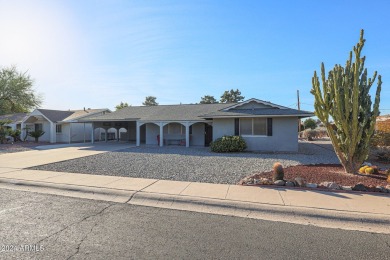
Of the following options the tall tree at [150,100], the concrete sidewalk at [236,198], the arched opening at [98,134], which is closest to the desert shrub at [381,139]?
the concrete sidewalk at [236,198]

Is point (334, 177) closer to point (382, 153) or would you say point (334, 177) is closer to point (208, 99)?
point (382, 153)

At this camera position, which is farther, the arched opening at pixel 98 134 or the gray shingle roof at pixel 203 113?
the arched opening at pixel 98 134

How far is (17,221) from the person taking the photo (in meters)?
4.36

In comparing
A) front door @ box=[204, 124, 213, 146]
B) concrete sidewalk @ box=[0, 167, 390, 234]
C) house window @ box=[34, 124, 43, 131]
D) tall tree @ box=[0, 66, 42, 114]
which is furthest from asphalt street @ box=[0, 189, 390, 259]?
tall tree @ box=[0, 66, 42, 114]

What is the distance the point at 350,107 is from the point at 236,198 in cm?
550

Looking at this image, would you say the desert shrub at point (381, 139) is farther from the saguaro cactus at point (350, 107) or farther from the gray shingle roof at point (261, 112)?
the saguaro cactus at point (350, 107)

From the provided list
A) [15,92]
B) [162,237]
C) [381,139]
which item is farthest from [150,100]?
[162,237]

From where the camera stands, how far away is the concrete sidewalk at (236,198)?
177 inches

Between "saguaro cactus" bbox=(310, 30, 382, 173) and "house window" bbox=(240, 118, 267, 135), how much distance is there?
709 centimetres

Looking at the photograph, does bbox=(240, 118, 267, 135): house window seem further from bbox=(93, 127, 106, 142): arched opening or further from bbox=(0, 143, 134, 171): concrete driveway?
bbox=(93, 127, 106, 142): arched opening

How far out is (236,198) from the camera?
5.48 meters

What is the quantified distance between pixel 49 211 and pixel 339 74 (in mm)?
9730

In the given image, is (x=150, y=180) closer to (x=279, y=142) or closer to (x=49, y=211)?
(x=49, y=211)

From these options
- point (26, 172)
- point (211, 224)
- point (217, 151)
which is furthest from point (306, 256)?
point (217, 151)
